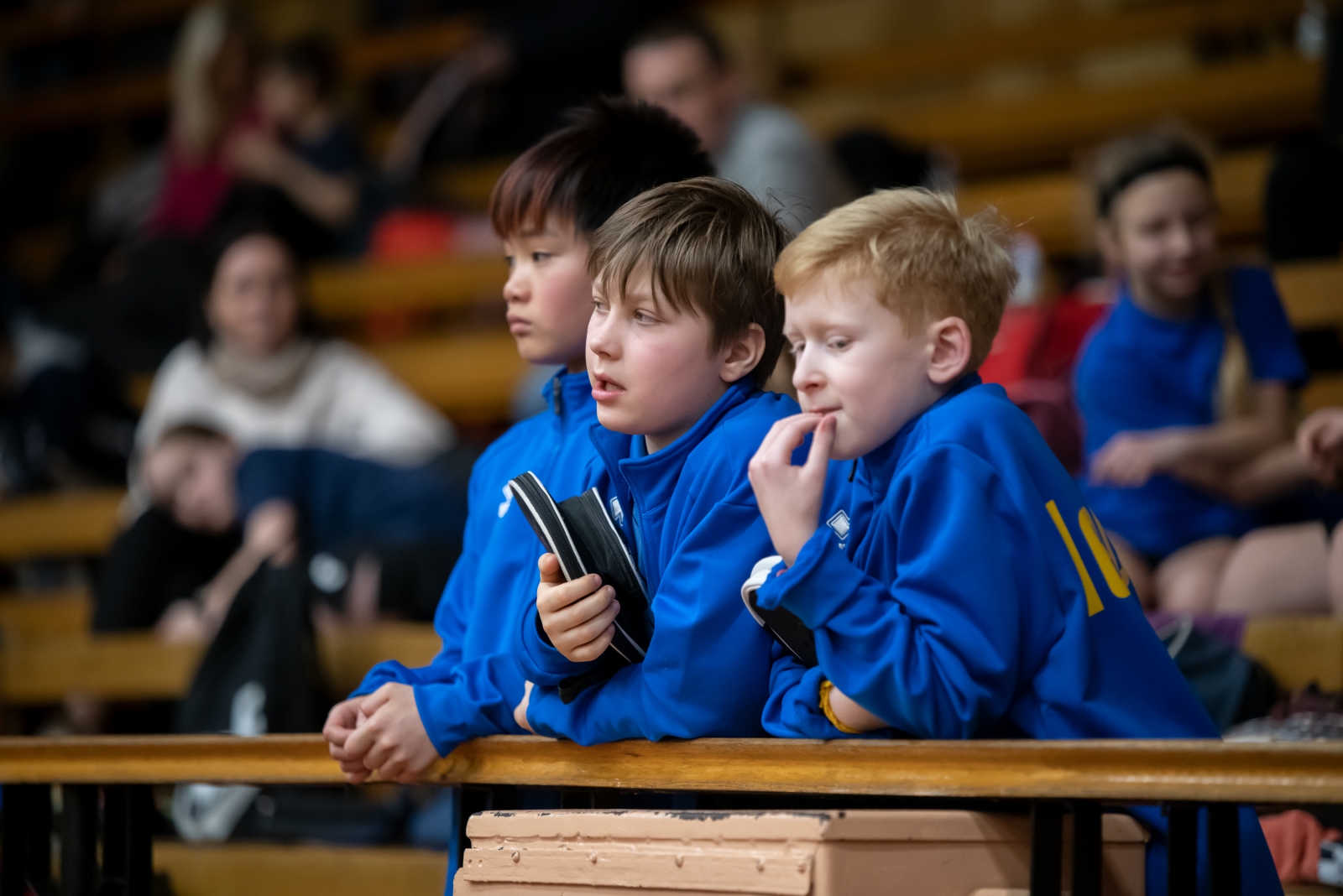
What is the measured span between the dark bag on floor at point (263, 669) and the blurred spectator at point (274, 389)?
0.68 metres

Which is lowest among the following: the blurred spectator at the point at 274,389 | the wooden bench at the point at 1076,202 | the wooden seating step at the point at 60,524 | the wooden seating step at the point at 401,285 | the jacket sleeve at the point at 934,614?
the jacket sleeve at the point at 934,614

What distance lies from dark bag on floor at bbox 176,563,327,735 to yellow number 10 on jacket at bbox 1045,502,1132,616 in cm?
188

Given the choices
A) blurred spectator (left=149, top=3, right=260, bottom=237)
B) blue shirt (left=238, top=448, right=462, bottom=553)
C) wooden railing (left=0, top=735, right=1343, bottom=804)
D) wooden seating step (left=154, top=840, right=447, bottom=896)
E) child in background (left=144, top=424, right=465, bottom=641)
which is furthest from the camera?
blurred spectator (left=149, top=3, right=260, bottom=237)

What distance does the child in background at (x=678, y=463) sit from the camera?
1251 millimetres

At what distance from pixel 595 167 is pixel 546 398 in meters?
0.29

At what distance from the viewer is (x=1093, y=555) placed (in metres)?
1.21

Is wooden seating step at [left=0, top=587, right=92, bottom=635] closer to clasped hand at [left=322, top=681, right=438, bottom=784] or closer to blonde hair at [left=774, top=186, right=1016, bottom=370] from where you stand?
clasped hand at [left=322, top=681, right=438, bottom=784]

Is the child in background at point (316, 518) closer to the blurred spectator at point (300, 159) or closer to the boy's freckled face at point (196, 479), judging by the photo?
the boy's freckled face at point (196, 479)

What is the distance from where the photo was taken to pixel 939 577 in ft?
3.67

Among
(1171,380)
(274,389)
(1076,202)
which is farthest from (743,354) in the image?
(274,389)

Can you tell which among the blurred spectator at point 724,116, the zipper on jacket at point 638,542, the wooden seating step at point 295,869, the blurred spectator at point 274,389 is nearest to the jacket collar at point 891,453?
the zipper on jacket at point 638,542

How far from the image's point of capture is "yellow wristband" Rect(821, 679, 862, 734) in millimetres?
1179

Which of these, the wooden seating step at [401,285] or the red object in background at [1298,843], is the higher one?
the wooden seating step at [401,285]

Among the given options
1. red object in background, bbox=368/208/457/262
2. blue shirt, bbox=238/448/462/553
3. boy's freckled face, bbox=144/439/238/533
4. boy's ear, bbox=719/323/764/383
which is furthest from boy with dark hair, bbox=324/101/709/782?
red object in background, bbox=368/208/457/262
